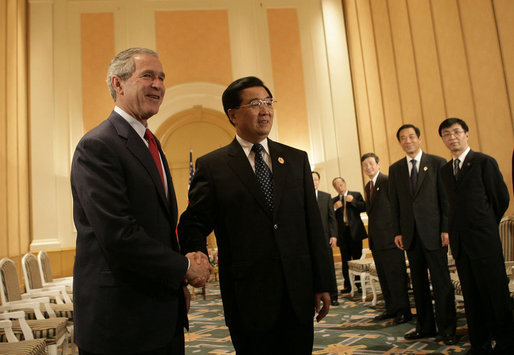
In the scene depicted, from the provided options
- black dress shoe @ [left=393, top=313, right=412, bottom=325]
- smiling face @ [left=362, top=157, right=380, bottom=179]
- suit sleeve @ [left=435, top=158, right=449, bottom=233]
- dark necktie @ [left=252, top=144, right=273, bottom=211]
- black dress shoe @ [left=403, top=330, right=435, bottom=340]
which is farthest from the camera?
smiling face @ [left=362, top=157, right=380, bottom=179]

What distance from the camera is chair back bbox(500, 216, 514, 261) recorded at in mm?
4102

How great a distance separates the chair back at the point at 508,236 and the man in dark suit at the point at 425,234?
4.02ft

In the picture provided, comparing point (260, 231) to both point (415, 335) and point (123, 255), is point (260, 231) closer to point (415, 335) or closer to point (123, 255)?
point (123, 255)

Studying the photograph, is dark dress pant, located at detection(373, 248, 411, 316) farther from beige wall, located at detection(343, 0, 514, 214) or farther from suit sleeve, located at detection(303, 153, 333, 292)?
suit sleeve, located at detection(303, 153, 333, 292)

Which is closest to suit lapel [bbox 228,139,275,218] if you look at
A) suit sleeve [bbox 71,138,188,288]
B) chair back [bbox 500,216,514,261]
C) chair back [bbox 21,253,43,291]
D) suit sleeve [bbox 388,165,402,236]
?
suit sleeve [bbox 71,138,188,288]

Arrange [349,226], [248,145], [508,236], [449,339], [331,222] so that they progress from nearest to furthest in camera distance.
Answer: [248,145], [449,339], [508,236], [331,222], [349,226]

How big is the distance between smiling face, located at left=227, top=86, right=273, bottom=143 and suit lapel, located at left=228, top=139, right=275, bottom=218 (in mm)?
80

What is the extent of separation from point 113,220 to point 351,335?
3075mm

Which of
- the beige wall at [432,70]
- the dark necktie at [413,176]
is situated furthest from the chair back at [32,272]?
the beige wall at [432,70]

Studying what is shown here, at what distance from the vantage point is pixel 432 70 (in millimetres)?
5930

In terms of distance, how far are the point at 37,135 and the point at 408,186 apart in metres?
7.09

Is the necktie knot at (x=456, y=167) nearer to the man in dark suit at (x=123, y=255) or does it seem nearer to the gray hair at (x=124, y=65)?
the man in dark suit at (x=123, y=255)

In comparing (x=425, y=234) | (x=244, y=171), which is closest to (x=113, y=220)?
(x=244, y=171)

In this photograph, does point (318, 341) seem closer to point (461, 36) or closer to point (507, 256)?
point (507, 256)
